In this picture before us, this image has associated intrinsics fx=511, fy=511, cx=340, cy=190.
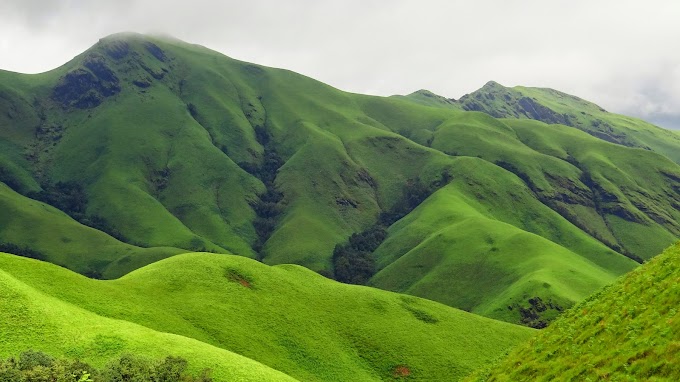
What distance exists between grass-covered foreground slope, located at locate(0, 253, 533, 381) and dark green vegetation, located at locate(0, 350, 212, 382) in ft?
21.9

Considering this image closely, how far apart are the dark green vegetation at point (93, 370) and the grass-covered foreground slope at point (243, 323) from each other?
667 centimetres

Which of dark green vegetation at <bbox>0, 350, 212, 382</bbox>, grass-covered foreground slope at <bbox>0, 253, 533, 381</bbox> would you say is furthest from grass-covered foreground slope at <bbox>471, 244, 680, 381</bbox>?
grass-covered foreground slope at <bbox>0, 253, 533, 381</bbox>

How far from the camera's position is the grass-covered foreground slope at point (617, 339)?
32.4 meters

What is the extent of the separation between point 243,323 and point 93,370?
59938mm

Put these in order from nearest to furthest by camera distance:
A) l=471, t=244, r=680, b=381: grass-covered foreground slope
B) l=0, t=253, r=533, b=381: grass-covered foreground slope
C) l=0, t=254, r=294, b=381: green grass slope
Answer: l=471, t=244, r=680, b=381: grass-covered foreground slope, l=0, t=254, r=294, b=381: green grass slope, l=0, t=253, r=533, b=381: grass-covered foreground slope

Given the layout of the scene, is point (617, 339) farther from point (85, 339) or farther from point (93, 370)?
point (85, 339)

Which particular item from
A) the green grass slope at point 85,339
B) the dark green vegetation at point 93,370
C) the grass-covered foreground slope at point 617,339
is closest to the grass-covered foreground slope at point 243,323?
the green grass slope at point 85,339

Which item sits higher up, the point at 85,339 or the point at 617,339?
the point at 617,339

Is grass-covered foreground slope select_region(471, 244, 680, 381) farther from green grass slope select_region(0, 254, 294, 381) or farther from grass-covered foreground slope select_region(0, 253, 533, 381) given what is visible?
grass-covered foreground slope select_region(0, 253, 533, 381)

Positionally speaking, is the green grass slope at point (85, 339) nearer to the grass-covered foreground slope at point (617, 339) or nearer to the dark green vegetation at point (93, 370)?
the dark green vegetation at point (93, 370)

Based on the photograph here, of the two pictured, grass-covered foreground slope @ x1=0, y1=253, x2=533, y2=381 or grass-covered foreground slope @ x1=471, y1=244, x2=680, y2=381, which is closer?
grass-covered foreground slope @ x1=471, y1=244, x2=680, y2=381

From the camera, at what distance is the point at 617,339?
3778 cm

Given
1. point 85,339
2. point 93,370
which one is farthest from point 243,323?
point 93,370

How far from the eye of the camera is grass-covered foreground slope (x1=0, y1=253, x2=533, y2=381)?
73250 mm
